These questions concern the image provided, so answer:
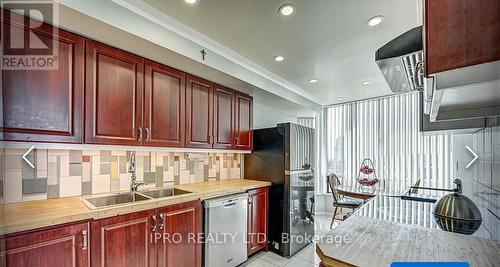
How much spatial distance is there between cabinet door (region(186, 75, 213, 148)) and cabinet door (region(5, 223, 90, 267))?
126 centimetres

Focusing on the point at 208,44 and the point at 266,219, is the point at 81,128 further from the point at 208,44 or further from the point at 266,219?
the point at 266,219

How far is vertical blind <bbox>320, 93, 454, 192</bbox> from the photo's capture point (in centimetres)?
395

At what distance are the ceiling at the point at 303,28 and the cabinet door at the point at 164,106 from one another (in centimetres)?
57

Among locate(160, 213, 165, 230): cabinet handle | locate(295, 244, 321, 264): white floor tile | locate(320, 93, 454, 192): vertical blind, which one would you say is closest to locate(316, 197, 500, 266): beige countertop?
locate(160, 213, 165, 230): cabinet handle

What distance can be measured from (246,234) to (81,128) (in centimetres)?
210

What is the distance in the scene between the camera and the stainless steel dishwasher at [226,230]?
7.64ft

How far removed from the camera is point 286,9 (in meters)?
1.77

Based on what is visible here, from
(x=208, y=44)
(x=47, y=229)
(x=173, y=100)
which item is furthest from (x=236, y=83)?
(x=47, y=229)

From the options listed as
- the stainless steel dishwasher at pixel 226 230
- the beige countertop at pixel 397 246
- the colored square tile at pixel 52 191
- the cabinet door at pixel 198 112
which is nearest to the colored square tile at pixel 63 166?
the colored square tile at pixel 52 191

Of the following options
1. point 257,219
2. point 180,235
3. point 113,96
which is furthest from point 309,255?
point 113,96

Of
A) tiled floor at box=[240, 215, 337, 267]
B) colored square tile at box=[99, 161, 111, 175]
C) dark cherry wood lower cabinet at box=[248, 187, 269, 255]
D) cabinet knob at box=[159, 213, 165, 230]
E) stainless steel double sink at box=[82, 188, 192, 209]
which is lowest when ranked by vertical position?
tiled floor at box=[240, 215, 337, 267]

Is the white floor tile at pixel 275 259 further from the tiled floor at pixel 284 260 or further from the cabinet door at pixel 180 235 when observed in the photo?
the cabinet door at pixel 180 235

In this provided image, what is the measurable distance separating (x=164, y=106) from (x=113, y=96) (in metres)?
0.48

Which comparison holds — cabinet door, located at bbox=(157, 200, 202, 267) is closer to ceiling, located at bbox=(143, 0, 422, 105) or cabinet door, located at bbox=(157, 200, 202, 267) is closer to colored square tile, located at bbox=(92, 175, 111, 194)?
colored square tile, located at bbox=(92, 175, 111, 194)
